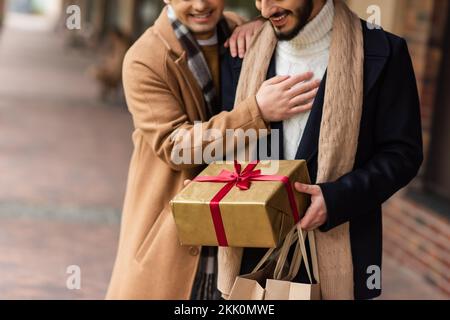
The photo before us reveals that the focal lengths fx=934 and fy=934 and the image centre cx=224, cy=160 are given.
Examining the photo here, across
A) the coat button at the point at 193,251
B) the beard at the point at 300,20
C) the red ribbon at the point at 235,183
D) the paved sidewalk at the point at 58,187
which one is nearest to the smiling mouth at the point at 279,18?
the beard at the point at 300,20

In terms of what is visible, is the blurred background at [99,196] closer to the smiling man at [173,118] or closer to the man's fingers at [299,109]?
the smiling man at [173,118]

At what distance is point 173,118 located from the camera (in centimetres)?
310

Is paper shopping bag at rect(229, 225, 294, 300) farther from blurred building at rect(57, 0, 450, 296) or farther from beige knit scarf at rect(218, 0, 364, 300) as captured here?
blurred building at rect(57, 0, 450, 296)

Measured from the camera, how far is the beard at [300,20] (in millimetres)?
2803

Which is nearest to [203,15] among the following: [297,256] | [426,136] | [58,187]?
[297,256]

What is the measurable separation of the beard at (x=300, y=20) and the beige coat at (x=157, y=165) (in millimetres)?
236

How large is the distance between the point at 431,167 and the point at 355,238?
165 inches

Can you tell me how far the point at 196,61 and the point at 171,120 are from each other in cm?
28

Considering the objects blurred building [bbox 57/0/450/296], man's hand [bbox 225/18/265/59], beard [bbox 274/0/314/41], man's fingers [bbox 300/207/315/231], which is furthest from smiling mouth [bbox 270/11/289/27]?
blurred building [bbox 57/0/450/296]

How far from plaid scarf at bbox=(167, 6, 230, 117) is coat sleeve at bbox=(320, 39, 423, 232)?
2.04 ft

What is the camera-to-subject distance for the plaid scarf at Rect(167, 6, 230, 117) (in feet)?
10.6

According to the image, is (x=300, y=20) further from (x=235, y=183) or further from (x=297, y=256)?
(x=297, y=256)

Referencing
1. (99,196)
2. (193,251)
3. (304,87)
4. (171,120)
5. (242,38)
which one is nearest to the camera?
(304,87)

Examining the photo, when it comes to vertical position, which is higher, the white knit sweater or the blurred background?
the white knit sweater
